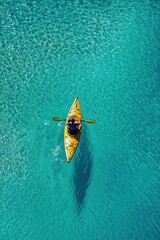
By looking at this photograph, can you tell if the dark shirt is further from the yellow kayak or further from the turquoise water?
the turquoise water

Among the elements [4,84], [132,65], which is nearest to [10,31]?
[4,84]

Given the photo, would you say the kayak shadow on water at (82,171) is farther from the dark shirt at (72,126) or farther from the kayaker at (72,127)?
the dark shirt at (72,126)

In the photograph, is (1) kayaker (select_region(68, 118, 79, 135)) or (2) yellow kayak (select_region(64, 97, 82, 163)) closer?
(2) yellow kayak (select_region(64, 97, 82, 163))

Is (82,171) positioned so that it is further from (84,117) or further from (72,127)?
(84,117)

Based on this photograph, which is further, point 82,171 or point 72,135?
point 72,135

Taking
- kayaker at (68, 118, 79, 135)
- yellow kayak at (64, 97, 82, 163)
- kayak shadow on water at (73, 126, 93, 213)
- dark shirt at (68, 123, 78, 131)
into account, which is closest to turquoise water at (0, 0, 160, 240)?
kayak shadow on water at (73, 126, 93, 213)

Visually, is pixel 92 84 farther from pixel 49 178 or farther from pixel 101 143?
pixel 49 178

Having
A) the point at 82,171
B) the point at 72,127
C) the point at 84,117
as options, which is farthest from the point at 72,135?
the point at 82,171
